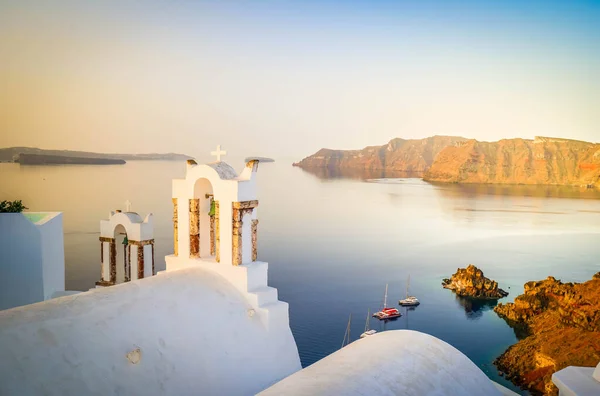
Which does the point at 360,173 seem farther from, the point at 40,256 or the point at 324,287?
the point at 40,256

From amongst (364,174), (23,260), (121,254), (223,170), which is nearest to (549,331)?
(121,254)

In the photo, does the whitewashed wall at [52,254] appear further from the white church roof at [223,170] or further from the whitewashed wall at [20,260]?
the white church roof at [223,170]

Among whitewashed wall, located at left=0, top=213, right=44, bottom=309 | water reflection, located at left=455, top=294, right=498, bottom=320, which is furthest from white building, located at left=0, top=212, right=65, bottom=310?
water reflection, located at left=455, top=294, right=498, bottom=320

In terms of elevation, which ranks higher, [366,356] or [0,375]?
[0,375]

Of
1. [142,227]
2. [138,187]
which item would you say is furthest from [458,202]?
[142,227]

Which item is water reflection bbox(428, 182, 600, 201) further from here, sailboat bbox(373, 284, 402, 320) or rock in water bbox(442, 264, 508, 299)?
sailboat bbox(373, 284, 402, 320)
